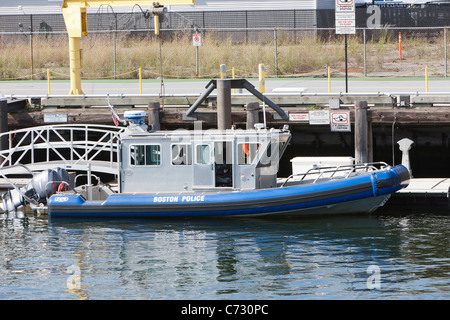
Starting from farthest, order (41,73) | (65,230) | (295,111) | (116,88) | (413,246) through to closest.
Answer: (41,73) < (116,88) < (295,111) < (65,230) < (413,246)

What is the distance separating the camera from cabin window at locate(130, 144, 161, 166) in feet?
62.3

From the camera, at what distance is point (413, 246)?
16.1 meters

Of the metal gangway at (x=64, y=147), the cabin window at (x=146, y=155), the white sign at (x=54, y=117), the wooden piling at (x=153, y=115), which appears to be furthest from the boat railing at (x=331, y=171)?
the white sign at (x=54, y=117)

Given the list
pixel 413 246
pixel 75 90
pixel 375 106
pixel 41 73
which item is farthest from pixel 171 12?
pixel 413 246

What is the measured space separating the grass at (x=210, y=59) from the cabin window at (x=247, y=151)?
48.1 feet

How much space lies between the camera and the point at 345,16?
2209cm

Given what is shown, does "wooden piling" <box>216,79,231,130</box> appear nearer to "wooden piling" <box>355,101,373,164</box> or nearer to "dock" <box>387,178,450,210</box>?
"wooden piling" <box>355,101,373,164</box>

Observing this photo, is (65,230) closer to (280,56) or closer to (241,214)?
(241,214)

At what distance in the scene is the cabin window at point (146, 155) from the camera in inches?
747

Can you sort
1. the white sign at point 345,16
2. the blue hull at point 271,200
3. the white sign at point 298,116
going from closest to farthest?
the blue hull at point 271,200 → the white sign at point 298,116 → the white sign at point 345,16

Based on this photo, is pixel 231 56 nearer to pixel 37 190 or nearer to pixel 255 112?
pixel 255 112

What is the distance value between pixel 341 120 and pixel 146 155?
5161mm

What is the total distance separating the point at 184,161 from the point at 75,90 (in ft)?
21.9

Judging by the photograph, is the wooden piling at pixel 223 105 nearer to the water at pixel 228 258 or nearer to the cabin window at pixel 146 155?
the cabin window at pixel 146 155
